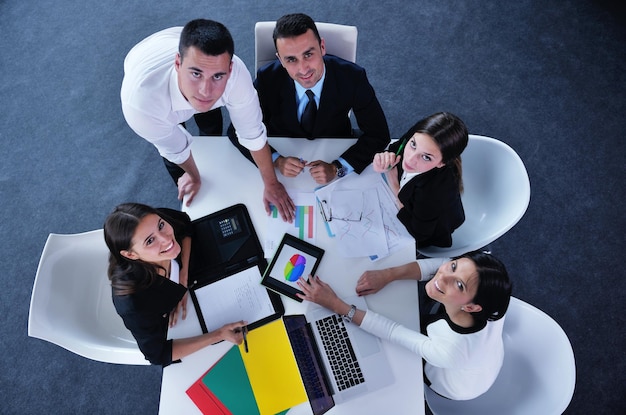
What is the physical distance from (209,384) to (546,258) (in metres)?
2.04

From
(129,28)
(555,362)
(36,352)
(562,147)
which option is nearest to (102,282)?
(36,352)

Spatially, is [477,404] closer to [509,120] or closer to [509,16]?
[509,120]

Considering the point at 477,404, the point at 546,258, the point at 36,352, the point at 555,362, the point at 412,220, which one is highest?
the point at 412,220

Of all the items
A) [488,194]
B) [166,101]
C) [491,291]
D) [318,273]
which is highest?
[166,101]

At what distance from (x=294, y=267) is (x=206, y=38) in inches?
34.2

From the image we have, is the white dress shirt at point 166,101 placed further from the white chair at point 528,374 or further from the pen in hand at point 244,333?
the white chair at point 528,374

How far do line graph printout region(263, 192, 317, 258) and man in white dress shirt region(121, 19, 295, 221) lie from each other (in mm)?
33

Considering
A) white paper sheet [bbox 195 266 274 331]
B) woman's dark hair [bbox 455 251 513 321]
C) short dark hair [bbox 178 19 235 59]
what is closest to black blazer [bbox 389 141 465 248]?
woman's dark hair [bbox 455 251 513 321]

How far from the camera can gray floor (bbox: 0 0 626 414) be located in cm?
239

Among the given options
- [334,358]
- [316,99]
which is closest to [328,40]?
[316,99]

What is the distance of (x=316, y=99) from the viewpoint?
1.94m

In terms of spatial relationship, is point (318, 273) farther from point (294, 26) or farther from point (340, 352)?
point (294, 26)

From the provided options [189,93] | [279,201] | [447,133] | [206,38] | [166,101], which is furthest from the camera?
[279,201]

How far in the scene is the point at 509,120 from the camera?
2.89m
